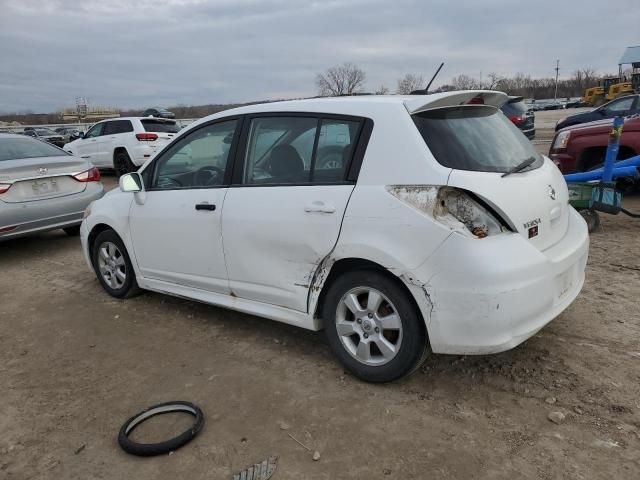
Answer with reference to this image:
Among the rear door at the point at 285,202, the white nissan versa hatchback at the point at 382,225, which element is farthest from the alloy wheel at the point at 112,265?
the rear door at the point at 285,202

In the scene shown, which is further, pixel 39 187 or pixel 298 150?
pixel 39 187

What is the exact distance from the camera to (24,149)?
7.17 m

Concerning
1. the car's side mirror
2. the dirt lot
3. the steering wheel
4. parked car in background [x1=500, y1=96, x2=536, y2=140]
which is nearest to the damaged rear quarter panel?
the dirt lot

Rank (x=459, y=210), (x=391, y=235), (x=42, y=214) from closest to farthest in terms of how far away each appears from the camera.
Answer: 1. (x=459, y=210)
2. (x=391, y=235)
3. (x=42, y=214)

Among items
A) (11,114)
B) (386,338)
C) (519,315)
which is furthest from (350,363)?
(11,114)

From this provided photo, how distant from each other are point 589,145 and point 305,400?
6152 millimetres

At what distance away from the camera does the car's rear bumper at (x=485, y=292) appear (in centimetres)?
267

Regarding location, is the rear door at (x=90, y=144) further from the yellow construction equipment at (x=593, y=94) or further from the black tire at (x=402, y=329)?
the yellow construction equipment at (x=593, y=94)

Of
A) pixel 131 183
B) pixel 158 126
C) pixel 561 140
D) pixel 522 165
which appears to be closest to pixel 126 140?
pixel 158 126

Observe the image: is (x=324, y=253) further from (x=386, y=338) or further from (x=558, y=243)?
(x=558, y=243)

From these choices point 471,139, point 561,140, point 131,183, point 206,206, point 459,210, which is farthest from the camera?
point 561,140

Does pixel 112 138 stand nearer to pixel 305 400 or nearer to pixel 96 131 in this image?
pixel 96 131

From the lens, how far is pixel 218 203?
12.4 feet

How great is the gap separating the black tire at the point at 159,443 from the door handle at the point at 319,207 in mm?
1335
